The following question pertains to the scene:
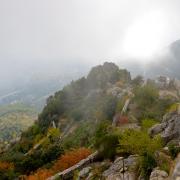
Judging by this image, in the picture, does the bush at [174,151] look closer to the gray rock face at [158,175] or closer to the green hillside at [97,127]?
the green hillside at [97,127]

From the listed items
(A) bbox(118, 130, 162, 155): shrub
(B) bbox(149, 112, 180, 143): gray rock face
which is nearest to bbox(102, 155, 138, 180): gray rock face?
(A) bbox(118, 130, 162, 155): shrub

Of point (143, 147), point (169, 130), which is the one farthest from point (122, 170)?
point (169, 130)

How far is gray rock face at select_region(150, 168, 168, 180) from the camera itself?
35325 millimetres

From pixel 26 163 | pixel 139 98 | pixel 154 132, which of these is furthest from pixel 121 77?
pixel 154 132

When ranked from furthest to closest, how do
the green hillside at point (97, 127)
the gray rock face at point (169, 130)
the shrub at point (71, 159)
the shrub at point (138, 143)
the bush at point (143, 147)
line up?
1. the shrub at point (71, 159)
2. the gray rock face at point (169, 130)
3. the green hillside at point (97, 127)
4. the shrub at point (138, 143)
5. the bush at point (143, 147)

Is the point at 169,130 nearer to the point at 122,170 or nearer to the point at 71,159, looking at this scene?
the point at 122,170

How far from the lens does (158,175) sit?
1411 inches

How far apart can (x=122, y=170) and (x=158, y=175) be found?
7801 mm

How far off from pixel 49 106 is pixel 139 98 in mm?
48478

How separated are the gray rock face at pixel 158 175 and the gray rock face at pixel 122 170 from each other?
423 cm

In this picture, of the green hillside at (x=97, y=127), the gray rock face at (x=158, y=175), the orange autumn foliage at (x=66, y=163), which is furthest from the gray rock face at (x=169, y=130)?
the gray rock face at (x=158, y=175)

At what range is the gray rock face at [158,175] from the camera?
1391 inches

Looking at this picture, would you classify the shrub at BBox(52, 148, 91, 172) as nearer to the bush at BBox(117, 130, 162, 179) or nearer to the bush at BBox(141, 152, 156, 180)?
the bush at BBox(117, 130, 162, 179)

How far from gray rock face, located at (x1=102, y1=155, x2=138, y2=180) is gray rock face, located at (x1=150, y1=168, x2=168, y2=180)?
423cm
